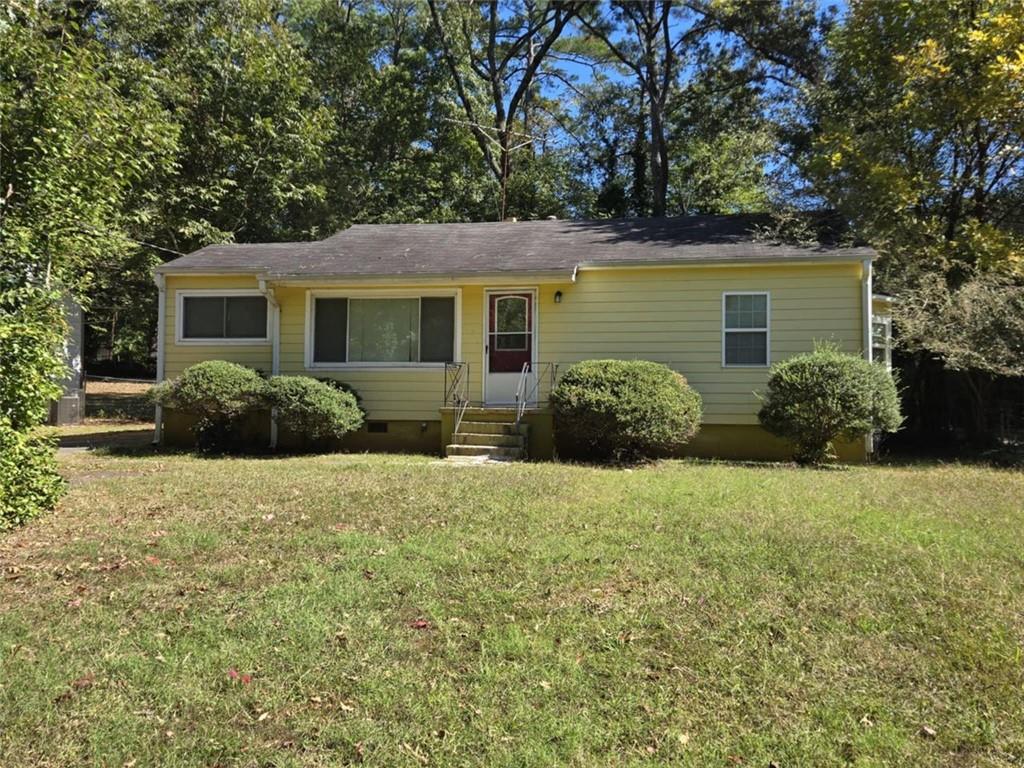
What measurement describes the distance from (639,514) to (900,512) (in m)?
2.43

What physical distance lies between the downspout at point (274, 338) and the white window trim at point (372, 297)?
484mm

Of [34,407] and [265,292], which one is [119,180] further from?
[265,292]

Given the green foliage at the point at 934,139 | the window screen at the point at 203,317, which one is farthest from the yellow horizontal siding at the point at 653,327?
the green foliage at the point at 934,139

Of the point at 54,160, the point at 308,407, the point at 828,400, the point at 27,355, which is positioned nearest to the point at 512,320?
the point at 308,407

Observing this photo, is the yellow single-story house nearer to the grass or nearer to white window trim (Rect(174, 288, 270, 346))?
white window trim (Rect(174, 288, 270, 346))

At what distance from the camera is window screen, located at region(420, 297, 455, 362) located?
1199 cm

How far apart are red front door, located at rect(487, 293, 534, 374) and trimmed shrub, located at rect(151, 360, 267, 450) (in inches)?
153

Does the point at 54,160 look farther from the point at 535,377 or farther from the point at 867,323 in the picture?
the point at 867,323

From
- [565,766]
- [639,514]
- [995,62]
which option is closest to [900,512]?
[639,514]

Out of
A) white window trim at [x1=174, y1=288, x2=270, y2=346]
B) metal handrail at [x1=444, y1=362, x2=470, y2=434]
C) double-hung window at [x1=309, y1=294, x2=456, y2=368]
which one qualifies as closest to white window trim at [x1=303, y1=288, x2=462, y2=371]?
double-hung window at [x1=309, y1=294, x2=456, y2=368]

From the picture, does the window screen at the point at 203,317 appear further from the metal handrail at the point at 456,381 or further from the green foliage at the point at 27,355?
the green foliage at the point at 27,355

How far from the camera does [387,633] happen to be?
142 inches

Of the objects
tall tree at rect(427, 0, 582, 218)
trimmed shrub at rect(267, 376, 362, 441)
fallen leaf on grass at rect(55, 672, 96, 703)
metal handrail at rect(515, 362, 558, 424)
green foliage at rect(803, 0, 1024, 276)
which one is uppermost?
tall tree at rect(427, 0, 582, 218)

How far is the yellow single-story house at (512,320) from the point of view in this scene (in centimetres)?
1096
